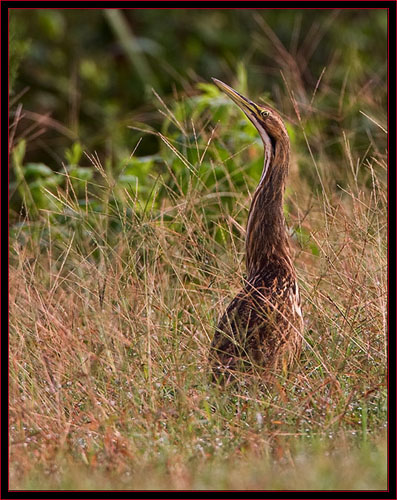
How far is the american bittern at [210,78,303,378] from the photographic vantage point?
Result: 13.7ft

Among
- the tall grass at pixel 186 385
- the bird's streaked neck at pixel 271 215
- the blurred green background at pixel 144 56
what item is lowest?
the blurred green background at pixel 144 56

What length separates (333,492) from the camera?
3061mm

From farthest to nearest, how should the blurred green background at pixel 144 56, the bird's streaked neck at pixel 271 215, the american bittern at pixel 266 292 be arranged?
the blurred green background at pixel 144 56 < the bird's streaked neck at pixel 271 215 < the american bittern at pixel 266 292

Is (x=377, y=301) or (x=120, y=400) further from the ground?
(x=377, y=301)

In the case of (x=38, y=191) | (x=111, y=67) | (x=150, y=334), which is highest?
(x=150, y=334)

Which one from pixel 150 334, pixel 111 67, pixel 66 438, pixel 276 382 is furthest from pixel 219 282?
pixel 111 67

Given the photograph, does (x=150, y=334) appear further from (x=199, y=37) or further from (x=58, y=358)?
(x=199, y=37)

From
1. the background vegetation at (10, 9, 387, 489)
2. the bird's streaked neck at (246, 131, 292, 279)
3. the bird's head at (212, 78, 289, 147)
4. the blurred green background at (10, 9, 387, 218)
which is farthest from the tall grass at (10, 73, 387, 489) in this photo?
the blurred green background at (10, 9, 387, 218)

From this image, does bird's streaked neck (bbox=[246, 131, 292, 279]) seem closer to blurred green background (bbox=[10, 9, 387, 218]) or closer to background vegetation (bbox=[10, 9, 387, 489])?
background vegetation (bbox=[10, 9, 387, 489])

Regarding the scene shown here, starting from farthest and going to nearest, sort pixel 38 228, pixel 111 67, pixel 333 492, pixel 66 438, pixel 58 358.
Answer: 1. pixel 111 67
2. pixel 38 228
3. pixel 58 358
4. pixel 66 438
5. pixel 333 492

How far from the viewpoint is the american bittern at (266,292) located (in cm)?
416

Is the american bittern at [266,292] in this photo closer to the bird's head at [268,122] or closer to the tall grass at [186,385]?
the bird's head at [268,122]

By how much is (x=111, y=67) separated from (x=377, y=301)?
8012 millimetres

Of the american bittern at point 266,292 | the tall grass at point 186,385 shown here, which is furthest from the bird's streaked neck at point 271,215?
the tall grass at point 186,385
